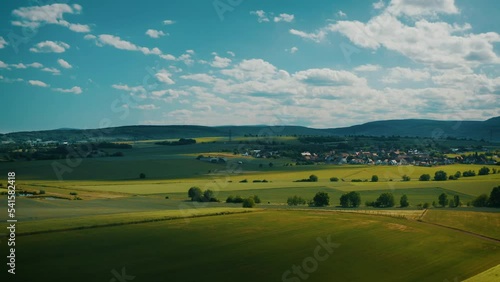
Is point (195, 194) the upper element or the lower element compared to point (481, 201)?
upper

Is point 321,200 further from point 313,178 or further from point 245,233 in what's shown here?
A: point 313,178

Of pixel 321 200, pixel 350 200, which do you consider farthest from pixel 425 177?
pixel 321 200

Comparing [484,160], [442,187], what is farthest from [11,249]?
[484,160]

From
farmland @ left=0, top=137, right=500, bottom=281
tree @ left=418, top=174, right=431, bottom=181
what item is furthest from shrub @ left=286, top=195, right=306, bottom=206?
tree @ left=418, top=174, right=431, bottom=181

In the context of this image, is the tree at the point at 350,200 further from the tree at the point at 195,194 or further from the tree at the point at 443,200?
the tree at the point at 195,194

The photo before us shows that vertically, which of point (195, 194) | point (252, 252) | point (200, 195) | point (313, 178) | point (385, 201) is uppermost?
point (313, 178)

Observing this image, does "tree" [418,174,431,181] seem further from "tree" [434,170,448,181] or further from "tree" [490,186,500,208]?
"tree" [490,186,500,208]

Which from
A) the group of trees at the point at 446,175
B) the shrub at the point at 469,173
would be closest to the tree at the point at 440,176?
the group of trees at the point at 446,175

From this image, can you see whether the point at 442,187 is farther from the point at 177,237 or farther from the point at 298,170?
the point at 177,237

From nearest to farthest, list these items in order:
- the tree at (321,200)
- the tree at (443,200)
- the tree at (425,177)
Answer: the tree at (443,200) → the tree at (321,200) → the tree at (425,177)
